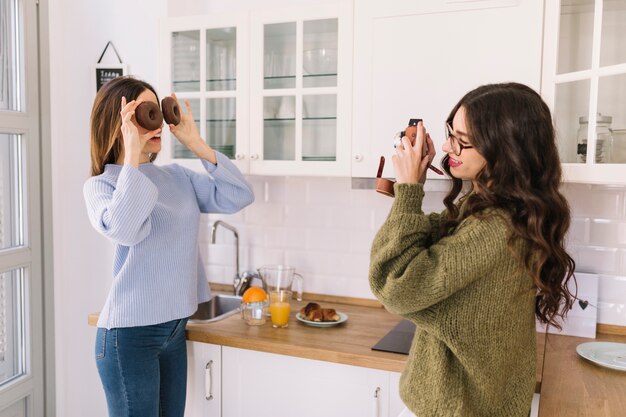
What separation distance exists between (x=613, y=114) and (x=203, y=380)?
1600 mm

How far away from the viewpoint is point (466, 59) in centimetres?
202

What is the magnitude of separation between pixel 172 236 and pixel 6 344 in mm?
1178

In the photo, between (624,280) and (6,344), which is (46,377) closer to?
(6,344)

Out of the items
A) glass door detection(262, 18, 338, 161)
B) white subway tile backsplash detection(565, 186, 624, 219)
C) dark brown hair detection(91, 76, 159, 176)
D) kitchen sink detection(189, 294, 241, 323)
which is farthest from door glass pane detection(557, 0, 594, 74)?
kitchen sink detection(189, 294, 241, 323)

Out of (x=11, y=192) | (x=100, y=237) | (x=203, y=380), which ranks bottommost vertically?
Answer: (x=203, y=380)

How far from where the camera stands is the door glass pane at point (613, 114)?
183 cm

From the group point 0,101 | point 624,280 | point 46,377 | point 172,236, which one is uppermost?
point 0,101

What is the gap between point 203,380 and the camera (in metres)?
2.24

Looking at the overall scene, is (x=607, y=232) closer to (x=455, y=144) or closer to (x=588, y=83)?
(x=588, y=83)

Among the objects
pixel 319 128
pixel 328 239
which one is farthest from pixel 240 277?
pixel 319 128

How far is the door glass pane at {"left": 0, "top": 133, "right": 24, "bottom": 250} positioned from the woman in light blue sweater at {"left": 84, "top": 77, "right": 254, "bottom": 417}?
32.5 inches

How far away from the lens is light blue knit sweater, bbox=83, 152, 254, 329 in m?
1.78

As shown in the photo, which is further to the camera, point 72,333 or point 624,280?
point 72,333

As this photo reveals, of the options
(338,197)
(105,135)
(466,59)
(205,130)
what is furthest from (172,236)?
(466,59)
